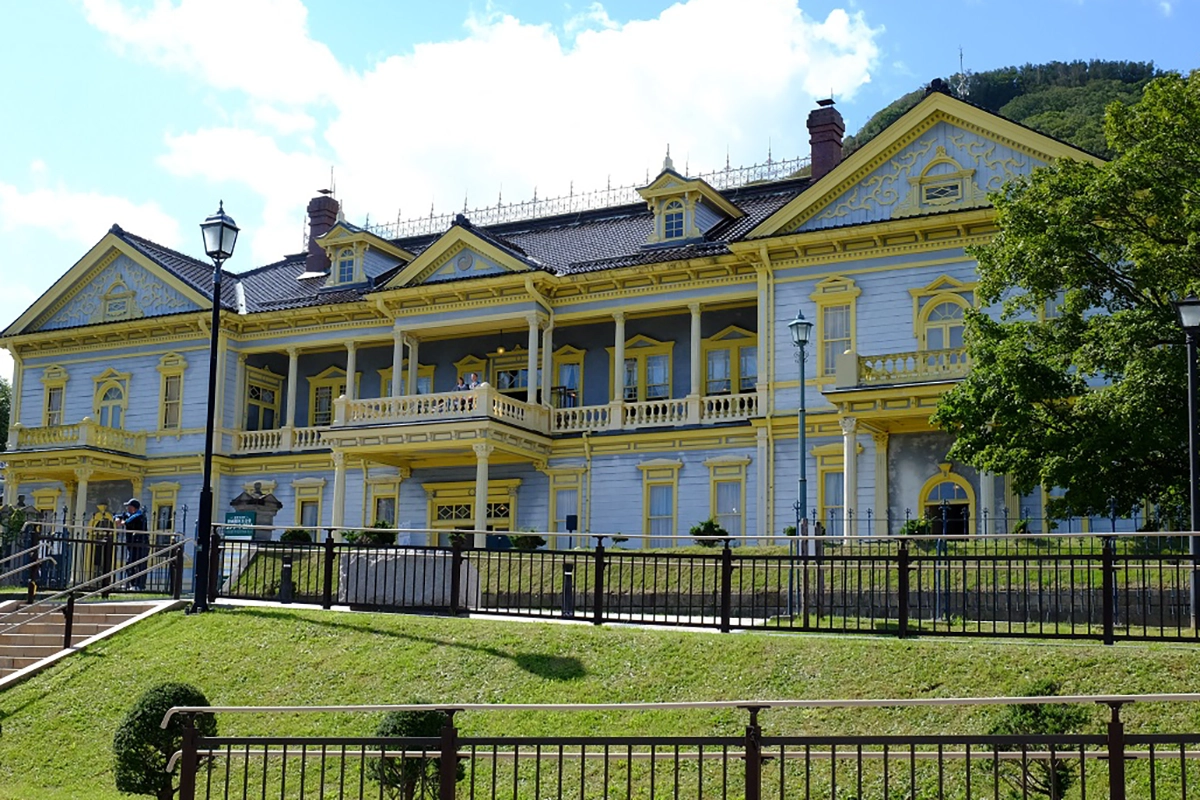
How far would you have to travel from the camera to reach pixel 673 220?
38.9 m

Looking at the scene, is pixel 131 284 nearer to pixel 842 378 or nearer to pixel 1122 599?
pixel 842 378

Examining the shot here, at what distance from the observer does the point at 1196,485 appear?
Result: 60.0ft

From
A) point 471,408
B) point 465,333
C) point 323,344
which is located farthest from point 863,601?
point 323,344

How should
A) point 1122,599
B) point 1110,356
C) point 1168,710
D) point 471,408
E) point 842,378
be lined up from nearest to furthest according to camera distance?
point 1168,710 < point 1122,599 < point 1110,356 < point 842,378 < point 471,408

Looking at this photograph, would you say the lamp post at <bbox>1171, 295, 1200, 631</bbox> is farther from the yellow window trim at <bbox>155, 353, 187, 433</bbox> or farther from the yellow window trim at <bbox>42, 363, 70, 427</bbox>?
the yellow window trim at <bbox>42, 363, 70, 427</bbox>

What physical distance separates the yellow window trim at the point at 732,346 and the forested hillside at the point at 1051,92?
36.8m

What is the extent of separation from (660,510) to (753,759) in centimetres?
2698

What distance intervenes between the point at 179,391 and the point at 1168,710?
35.7 metres

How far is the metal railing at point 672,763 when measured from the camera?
10461 millimetres

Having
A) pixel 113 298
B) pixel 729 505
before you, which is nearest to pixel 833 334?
pixel 729 505

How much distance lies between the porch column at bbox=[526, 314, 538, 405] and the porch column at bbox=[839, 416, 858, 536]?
9.15 m

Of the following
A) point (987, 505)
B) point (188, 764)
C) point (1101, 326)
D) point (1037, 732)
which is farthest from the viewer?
point (987, 505)

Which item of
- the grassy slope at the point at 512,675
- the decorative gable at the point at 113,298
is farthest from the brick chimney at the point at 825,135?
the grassy slope at the point at 512,675

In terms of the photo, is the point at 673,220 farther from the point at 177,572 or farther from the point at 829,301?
the point at 177,572
